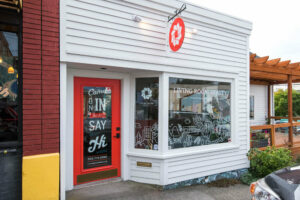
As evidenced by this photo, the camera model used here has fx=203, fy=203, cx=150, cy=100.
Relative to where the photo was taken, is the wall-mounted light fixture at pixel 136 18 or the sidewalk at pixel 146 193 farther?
the wall-mounted light fixture at pixel 136 18

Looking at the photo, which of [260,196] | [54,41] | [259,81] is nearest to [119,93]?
[54,41]

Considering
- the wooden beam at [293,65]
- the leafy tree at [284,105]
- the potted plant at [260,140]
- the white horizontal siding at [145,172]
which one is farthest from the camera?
the leafy tree at [284,105]

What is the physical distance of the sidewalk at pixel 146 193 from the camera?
12.7 feet

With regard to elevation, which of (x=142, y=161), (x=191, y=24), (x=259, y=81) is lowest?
(x=142, y=161)

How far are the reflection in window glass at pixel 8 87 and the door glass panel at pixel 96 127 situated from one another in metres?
1.24

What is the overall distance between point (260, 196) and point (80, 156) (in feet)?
10.7

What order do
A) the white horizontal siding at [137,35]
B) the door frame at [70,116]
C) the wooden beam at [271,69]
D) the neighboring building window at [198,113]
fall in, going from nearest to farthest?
the door frame at [70,116], the white horizontal siding at [137,35], the neighboring building window at [198,113], the wooden beam at [271,69]

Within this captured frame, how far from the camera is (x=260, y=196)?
249cm

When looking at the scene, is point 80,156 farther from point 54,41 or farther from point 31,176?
point 54,41

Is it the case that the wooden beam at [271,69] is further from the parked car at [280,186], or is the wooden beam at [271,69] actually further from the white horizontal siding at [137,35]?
the parked car at [280,186]

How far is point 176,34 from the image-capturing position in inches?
163

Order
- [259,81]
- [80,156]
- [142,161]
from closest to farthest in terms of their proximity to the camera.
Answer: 1. [80,156]
2. [142,161]
3. [259,81]

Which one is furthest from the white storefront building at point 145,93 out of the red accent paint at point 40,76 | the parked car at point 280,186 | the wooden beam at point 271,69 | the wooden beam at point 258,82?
the wooden beam at point 258,82

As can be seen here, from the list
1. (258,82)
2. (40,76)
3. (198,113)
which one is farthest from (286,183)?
(258,82)
